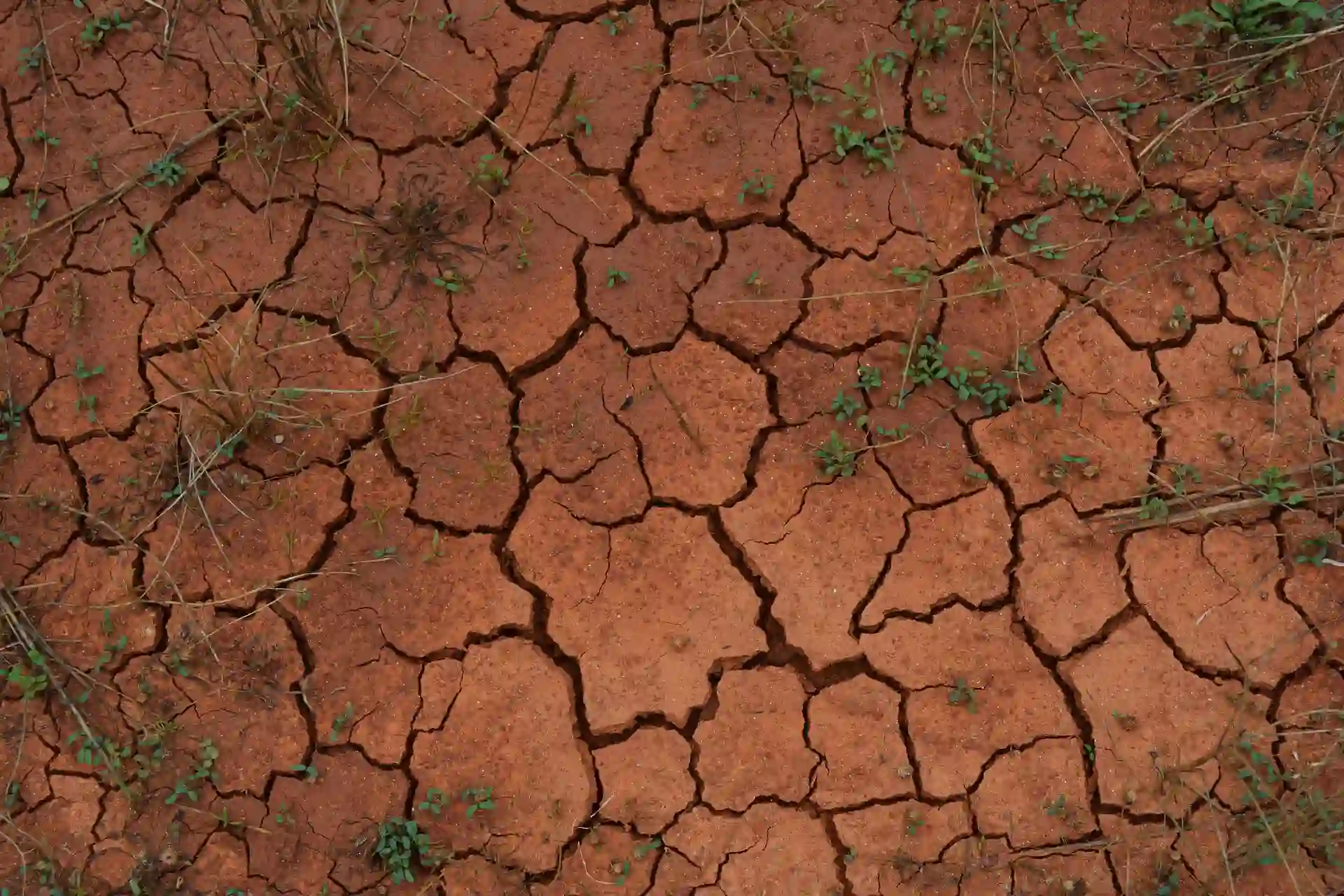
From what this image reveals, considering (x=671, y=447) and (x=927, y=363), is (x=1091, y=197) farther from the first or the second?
(x=671, y=447)

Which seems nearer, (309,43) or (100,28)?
(309,43)

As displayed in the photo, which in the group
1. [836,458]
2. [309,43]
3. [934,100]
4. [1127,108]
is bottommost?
[836,458]

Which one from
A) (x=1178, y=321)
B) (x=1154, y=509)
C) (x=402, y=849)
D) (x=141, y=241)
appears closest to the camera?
(x=402, y=849)

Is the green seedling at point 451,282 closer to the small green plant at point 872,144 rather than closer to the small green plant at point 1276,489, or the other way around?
the small green plant at point 872,144

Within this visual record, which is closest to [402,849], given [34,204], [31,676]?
[31,676]

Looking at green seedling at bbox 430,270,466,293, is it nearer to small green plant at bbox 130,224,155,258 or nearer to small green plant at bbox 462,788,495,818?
small green plant at bbox 130,224,155,258

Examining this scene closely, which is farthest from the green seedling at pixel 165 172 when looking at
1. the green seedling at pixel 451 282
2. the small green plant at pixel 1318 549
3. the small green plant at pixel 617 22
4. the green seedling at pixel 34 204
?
the small green plant at pixel 1318 549

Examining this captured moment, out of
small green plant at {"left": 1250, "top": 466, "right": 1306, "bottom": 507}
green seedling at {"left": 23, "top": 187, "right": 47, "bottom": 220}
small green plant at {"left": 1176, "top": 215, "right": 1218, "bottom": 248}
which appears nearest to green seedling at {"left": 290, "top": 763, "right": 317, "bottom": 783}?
green seedling at {"left": 23, "top": 187, "right": 47, "bottom": 220}
